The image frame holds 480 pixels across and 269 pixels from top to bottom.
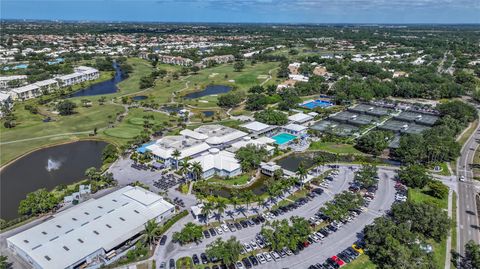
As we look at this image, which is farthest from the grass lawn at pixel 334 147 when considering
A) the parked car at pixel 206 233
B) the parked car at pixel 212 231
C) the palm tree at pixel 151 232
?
the palm tree at pixel 151 232

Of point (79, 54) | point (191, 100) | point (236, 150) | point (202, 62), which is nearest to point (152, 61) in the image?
point (202, 62)

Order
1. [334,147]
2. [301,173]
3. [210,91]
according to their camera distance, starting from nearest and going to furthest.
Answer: [301,173] → [334,147] → [210,91]

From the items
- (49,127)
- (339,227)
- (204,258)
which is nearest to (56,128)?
(49,127)

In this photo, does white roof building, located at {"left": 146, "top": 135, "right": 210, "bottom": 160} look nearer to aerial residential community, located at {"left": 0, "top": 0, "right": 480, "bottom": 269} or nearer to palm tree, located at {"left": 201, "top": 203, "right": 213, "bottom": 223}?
aerial residential community, located at {"left": 0, "top": 0, "right": 480, "bottom": 269}

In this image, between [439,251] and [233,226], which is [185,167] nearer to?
[233,226]

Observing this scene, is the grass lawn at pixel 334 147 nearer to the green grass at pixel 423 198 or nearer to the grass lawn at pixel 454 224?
the green grass at pixel 423 198

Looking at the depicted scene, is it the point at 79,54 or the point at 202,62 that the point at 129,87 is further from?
the point at 79,54

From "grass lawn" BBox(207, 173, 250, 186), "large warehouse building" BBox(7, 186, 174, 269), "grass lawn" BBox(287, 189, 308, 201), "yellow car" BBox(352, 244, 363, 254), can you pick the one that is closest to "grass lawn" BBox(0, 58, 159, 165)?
"grass lawn" BBox(207, 173, 250, 186)
